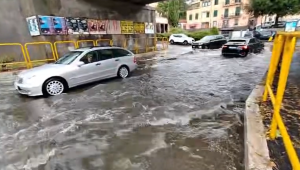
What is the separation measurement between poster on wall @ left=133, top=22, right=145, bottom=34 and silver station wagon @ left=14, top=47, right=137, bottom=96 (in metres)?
9.27

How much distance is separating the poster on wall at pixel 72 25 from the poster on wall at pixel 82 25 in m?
0.25

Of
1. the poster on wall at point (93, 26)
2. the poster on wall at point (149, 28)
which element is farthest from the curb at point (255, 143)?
the poster on wall at point (149, 28)

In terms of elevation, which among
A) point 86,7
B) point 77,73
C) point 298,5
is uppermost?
point 298,5

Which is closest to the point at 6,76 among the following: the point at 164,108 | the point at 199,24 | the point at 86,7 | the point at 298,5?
the point at 86,7

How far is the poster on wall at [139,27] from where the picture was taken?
1715 centimetres

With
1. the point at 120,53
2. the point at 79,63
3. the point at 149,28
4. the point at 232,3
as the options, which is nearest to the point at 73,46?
the point at 120,53

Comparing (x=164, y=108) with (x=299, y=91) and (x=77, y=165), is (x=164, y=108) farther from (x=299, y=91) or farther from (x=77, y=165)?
(x=299, y=91)

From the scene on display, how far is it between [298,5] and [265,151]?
40699 millimetres

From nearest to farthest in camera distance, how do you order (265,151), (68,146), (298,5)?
(265,151), (68,146), (298,5)

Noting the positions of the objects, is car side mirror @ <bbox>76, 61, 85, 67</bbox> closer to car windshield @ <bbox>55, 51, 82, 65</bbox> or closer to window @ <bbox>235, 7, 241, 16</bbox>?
car windshield @ <bbox>55, 51, 82, 65</bbox>

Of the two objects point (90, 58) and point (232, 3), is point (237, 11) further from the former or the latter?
point (90, 58)

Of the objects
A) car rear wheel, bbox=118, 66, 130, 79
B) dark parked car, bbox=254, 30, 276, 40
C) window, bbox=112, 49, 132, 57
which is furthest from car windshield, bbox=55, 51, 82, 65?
dark parked car, bbox=254, 30, 276, 40

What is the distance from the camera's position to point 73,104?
547 centimetres

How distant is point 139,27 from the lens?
17.5m
